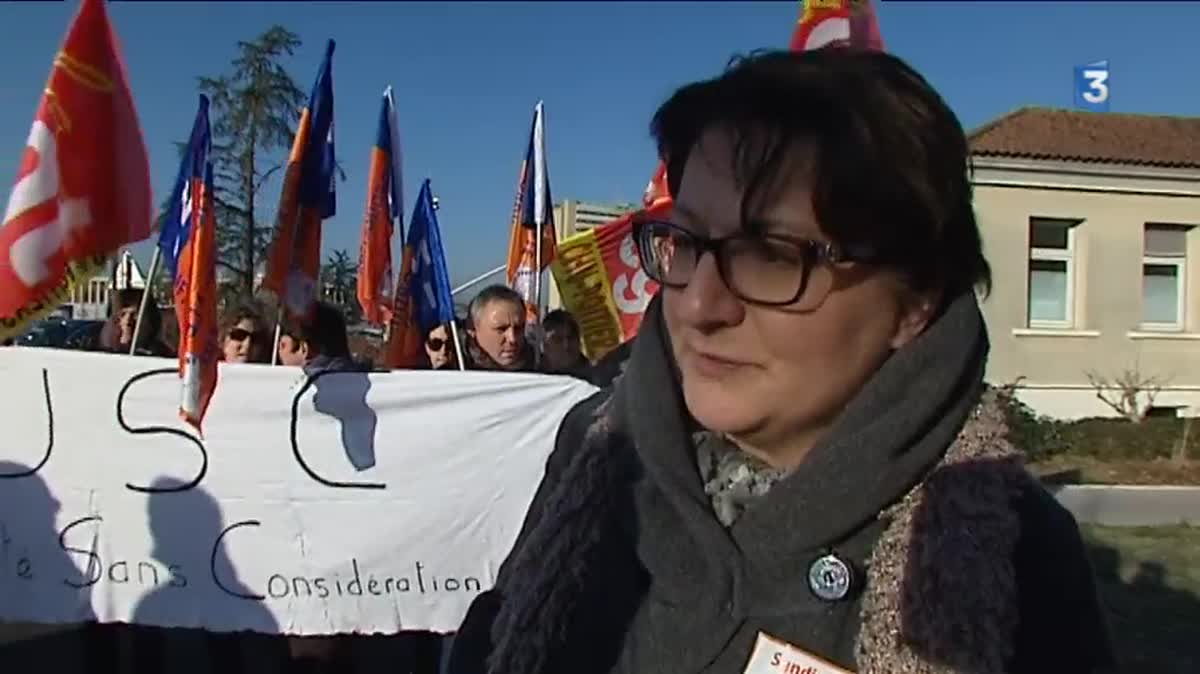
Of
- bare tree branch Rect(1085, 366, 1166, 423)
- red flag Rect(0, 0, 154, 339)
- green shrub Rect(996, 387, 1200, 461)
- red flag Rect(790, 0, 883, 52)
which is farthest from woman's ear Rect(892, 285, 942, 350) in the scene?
bare tree branch Rect(1085, 366, 1166, 423)

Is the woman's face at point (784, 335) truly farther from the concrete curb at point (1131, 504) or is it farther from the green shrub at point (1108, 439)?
the green shrub at point (1108, 439)

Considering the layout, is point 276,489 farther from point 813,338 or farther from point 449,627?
point 813,338

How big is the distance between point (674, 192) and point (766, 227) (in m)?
0.24

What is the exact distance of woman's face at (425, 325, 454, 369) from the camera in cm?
670

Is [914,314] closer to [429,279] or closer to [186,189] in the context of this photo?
[186,189]

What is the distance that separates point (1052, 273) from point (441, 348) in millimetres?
14175

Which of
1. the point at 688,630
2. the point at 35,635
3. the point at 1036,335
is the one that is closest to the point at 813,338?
the point at 688,630

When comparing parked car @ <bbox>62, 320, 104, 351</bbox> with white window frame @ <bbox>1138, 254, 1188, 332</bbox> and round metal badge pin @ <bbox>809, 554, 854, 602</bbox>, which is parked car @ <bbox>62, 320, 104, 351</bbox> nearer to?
round metal badge pin @ <bbox>809, 554, 854, 602</bbox>

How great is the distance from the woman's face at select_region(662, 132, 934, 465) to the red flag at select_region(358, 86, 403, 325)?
5.77m

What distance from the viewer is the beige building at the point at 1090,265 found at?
17.8 meters

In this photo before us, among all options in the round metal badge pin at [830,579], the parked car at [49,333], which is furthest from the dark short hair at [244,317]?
the parked car at [49,333]

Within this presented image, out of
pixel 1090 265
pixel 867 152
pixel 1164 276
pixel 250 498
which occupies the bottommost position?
pixel 1164 276

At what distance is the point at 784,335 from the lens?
135cm

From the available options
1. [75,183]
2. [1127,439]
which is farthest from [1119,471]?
[75,183]
